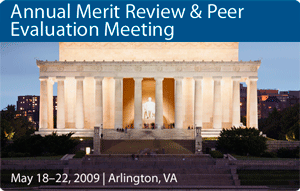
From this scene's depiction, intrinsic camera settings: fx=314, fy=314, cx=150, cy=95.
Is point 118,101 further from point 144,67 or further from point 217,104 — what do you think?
point 217,104

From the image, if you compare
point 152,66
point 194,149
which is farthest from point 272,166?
point 152,66

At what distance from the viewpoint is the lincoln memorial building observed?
60844 mm

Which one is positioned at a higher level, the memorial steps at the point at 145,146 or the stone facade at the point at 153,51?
the stone facade at the point at 153,51

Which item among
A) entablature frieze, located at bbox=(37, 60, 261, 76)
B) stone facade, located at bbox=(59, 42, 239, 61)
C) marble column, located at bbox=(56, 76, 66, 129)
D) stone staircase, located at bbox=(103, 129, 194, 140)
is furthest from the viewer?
stone facade, located at bbox=(59, 42, 239, 61)

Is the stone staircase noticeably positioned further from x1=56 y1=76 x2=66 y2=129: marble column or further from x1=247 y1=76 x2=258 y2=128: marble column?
x1=247 y1=76 x2=258 y2=128: marble column

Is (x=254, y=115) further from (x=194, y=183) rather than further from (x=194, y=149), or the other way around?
(x=194, y=183)

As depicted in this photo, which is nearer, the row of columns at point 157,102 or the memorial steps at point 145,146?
the memorial steps at point 145,146

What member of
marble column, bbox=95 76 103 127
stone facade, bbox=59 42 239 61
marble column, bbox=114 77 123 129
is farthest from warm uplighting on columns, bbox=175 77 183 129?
marble column, bbox=95 76 103 127

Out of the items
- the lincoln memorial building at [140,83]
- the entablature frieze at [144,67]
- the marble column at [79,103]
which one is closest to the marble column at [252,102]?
the lincoln memorial building at [140,83]

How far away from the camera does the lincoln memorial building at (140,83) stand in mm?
60844

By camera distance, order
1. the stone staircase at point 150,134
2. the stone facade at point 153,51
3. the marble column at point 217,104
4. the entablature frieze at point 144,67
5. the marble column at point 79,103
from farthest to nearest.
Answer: the stone facade at point 153,51, the marble column at point 79,103, the marble column at point 217,104, the entablature frieze at point 144,67, the stone staircase at point 150,134

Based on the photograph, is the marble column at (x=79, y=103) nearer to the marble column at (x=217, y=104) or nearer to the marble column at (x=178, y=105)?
the marble column at (x=178, y=105)

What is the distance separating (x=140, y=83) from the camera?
6147cm

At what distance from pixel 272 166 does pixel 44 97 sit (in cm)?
4343
